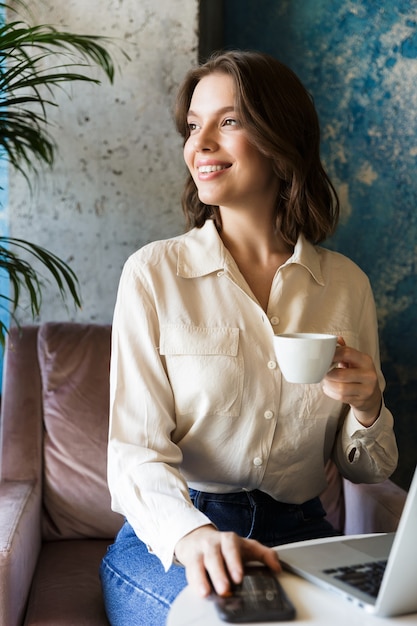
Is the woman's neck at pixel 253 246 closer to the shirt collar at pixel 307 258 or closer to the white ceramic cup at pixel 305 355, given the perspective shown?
the shirt collar at pixel 307 258

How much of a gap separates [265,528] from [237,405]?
9.7 inches

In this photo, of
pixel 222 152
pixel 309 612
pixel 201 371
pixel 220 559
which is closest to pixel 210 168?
pixel 222 152

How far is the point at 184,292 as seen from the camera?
5.11ft

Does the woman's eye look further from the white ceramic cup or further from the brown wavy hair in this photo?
the white ceramic cup

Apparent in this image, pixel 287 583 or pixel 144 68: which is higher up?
pixel 144 68

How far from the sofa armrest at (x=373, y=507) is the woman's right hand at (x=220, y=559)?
0.72 metres

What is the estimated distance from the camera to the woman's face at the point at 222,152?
156 cm

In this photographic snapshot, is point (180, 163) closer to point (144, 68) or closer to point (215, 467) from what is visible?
point (144, 68)

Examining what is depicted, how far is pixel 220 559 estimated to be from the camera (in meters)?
1.03

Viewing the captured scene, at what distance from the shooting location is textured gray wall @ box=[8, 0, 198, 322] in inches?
85.3

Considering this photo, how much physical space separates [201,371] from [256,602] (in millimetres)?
623

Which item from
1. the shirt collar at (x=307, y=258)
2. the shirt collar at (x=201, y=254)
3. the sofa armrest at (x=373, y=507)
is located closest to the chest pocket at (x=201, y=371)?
the shirt collar at (x=201, y=254)

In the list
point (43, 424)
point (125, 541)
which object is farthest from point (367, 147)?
point (125, 541)

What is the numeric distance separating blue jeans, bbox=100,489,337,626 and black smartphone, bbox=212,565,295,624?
348mm
